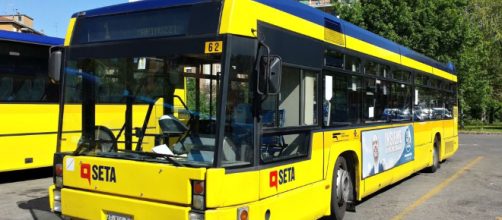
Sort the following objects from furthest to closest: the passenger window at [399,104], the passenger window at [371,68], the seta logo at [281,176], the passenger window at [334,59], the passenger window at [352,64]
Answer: the passenger window at [399,104] → the passenger window at [371,68] → the passenger window at [352,64] → the passenger window at [334,59] → the seta logo at [281,176]

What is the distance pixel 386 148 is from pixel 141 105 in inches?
208

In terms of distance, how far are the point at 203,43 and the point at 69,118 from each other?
205 cm

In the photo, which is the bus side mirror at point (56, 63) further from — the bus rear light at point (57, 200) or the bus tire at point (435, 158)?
the bus tire at point (435, 158)

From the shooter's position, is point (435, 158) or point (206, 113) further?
point (435, 158)

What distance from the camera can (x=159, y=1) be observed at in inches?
210

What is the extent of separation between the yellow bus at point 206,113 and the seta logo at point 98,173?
2cm

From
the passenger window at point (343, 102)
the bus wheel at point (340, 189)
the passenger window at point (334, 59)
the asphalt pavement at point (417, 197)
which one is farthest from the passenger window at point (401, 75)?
the bus wheel at point (340, 189)

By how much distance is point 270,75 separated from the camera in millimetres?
4887

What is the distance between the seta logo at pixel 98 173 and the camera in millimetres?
5289

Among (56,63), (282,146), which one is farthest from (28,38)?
(282,146)

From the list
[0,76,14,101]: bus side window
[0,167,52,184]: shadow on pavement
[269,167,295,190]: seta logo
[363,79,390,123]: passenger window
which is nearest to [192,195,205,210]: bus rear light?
[269,167,295,190]: seta logo

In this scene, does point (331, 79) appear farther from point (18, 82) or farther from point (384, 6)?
point (384, 6)

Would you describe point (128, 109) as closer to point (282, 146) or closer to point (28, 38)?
point (282, 146)

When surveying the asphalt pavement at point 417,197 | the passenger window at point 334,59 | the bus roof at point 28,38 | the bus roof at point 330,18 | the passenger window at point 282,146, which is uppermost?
the bus roof at point 28,38
